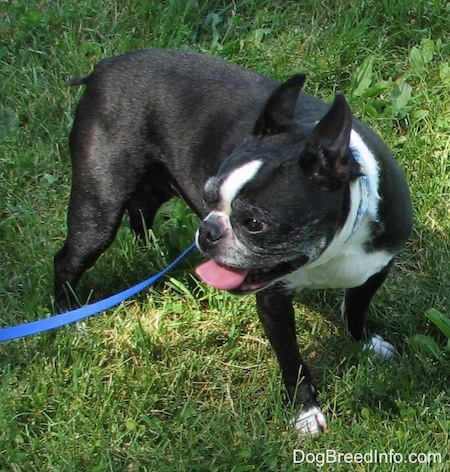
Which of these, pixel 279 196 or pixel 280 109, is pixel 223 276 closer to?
pixel 279 196

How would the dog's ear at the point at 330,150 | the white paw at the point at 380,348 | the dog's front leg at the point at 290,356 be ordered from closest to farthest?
the dog's ear at the point at 330,150
the dog's front leg at the point at 290,356
the white paw at the point at 380,348

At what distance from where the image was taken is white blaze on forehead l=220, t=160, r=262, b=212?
2.70 m

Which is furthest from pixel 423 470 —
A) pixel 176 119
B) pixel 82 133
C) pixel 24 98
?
pixel 24 98

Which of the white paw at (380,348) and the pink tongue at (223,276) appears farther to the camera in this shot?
Answer: the white paw at (380,348)

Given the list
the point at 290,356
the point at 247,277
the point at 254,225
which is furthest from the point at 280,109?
the point at 290,356

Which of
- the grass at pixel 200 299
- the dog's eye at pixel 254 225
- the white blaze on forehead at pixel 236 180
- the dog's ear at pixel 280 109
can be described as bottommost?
the grass at pixel 200 299

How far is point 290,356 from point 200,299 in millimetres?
646

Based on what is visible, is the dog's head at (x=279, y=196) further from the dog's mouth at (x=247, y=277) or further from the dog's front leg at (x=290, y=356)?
the dog's front leg at (x=290, y=356)

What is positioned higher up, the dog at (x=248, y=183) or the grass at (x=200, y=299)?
the dog at (x=248, y=183)

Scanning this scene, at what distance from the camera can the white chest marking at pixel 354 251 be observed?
2828mm

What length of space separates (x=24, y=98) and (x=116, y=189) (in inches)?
59.6

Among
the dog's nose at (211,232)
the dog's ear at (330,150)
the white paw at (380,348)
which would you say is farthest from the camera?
the white paw at (380,348)

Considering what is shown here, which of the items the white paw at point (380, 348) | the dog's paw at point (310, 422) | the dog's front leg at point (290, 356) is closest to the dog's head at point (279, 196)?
the dog's front leg at point (290, 356)

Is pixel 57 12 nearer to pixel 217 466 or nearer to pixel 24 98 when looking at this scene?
pixel 24 98
